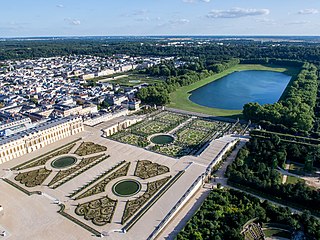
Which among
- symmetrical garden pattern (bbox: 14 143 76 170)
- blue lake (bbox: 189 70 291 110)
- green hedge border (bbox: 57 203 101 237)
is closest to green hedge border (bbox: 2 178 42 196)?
symmetrical garden pattern (bbox: 14 143 76 170)

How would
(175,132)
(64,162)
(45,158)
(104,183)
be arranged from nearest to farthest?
(104,183) → (64,162) → (45,158) → (175,132)

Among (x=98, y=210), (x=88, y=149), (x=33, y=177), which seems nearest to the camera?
(x=98, y=210)

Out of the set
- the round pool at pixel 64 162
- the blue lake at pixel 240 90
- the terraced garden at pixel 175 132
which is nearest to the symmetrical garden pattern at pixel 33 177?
the round pool at pixel 64 162

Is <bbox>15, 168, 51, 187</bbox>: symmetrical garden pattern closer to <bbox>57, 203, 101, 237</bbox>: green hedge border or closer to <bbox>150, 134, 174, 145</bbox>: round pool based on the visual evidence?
<bbox>57, 203, 101, 237</bbox>: green hedge border

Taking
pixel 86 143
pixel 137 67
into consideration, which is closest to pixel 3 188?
→ pixel 86 143

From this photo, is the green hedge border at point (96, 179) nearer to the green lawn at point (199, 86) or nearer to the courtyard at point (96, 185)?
the courtyard at point (96, 185)

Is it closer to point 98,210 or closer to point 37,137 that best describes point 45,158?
point 37,137

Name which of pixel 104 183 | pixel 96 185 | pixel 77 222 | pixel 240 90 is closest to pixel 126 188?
pixel 104 183
